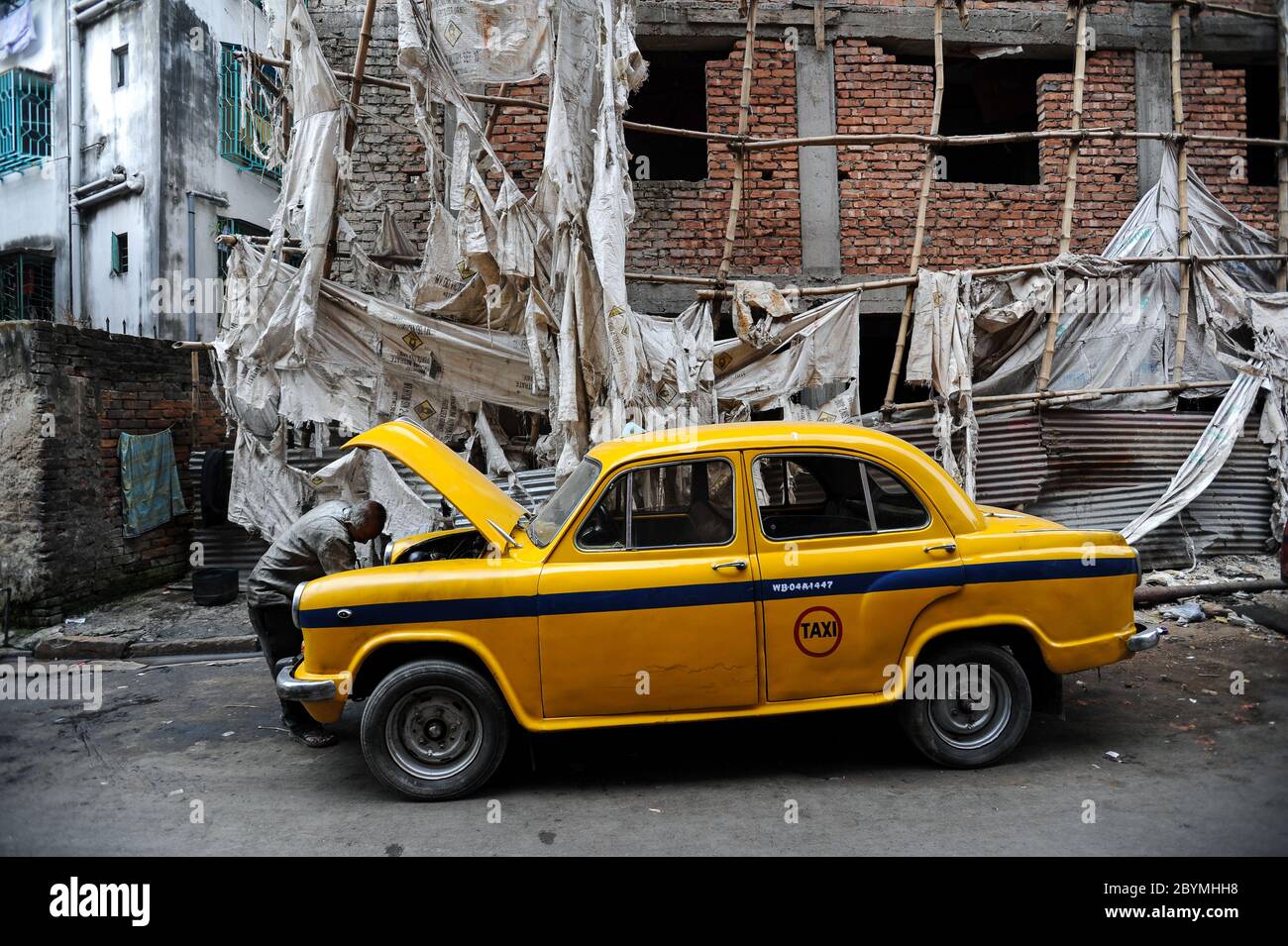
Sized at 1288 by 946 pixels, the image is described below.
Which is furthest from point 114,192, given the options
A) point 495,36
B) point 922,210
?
point 922,210

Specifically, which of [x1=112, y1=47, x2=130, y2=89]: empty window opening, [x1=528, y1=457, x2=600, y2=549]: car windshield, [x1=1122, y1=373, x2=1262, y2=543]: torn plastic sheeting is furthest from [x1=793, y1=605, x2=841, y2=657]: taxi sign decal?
[x1=112, y1=47, x2=130, y2=89]: empty window opening

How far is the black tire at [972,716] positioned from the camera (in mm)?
4293

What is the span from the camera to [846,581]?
4172 mm

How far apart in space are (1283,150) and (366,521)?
10.1 m

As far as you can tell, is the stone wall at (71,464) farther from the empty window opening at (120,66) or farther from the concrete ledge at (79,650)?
the empty window opening at (120,66)

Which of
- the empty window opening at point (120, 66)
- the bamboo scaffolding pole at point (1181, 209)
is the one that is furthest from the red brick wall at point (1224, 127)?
the empty window opening at point (120, 66)

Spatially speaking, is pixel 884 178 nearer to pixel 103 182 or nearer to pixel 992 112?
pixel 992 112

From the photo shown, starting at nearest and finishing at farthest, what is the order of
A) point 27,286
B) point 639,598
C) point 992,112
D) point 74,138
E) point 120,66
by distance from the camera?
point 639,598 → point 992,112 → point 120,66 → point 74,138 → point 27,286

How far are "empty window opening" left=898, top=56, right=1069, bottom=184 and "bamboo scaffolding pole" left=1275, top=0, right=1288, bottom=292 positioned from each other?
2.19m

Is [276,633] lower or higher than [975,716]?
higher

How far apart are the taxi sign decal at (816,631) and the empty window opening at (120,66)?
16.9 meters

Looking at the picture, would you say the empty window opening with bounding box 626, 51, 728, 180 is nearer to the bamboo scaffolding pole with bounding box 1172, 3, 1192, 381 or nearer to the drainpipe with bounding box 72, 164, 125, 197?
the bamboo scaffolding pole with bounding box 1172, 3, 1192, 381

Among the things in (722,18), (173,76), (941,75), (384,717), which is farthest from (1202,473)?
(173,76)
